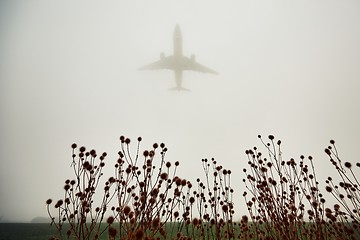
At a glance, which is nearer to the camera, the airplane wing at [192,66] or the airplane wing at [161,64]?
the airplane wing at [161,64]

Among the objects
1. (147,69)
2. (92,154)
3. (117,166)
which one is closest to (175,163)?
(117,166)

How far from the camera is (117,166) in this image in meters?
3.25

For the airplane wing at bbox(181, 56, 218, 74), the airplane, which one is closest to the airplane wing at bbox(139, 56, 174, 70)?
the airplane

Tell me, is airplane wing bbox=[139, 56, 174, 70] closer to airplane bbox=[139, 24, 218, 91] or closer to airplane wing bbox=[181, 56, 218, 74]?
airplane bbox=[139, 24, 218, 91]

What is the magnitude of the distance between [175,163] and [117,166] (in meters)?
0.89

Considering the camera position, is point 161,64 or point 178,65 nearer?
point 161,64

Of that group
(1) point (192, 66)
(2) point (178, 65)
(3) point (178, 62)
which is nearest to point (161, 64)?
(3) point (178, 62)

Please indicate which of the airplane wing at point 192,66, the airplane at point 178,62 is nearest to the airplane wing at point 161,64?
the airplane at point 178,62

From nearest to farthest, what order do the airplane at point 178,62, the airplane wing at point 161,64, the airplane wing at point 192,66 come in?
1. the airplane wing at point 161,64
2. the airplane at point 178,62
3. the airplane wing at point 192,66

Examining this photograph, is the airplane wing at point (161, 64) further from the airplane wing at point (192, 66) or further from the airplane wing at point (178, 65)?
the airplane wing at point (192, 66)

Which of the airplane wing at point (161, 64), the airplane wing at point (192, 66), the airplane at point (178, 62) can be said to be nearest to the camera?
the airplane wing at point (161, 64)

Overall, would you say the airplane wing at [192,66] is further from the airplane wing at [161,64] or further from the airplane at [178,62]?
the airplane wing at [161,64]

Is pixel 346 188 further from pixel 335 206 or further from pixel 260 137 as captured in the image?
pixel 260 137

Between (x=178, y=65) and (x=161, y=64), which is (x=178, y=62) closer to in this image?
(x=178, y=65)
